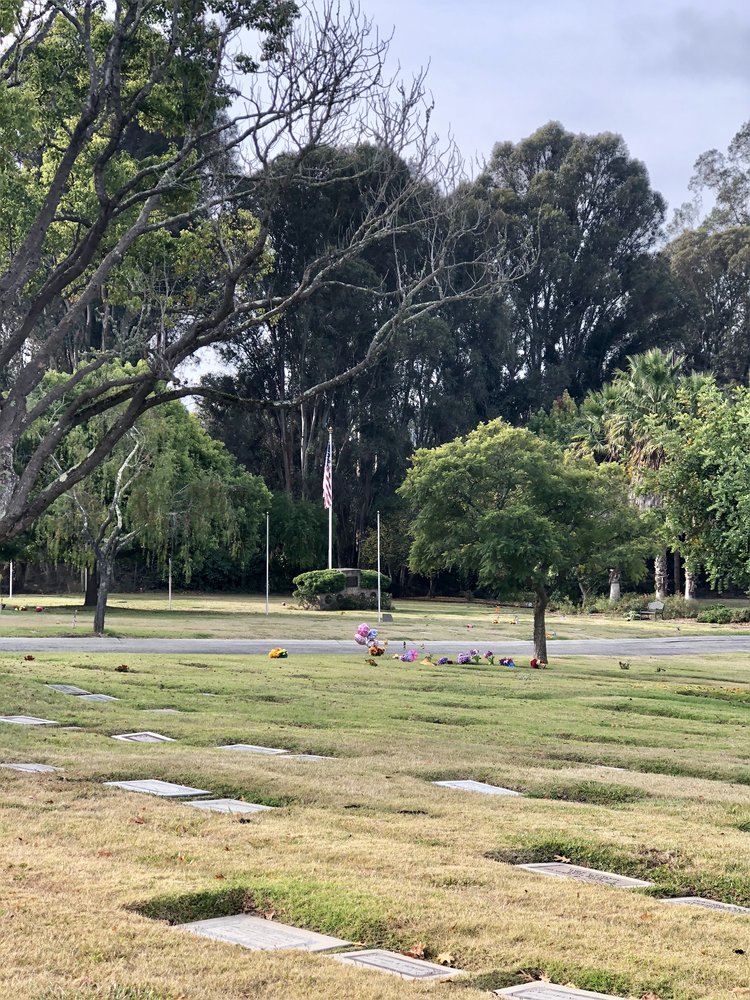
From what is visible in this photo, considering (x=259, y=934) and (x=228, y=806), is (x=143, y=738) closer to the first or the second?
(x=228, y=806)

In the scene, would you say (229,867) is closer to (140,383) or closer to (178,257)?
(140,383)

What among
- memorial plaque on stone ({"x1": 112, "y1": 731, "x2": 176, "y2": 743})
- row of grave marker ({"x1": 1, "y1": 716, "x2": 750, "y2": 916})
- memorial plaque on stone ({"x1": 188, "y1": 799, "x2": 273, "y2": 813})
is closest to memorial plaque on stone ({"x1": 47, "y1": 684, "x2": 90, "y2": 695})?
row of grave marker ({"x1": 1, "y1": 716, "x2": 750, "y2": 916})

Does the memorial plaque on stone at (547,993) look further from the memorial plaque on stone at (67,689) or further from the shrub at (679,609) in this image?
the shrub at (679,609)

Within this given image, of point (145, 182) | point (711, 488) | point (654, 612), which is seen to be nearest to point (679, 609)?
point (654, 612)

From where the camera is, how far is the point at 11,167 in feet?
54.3

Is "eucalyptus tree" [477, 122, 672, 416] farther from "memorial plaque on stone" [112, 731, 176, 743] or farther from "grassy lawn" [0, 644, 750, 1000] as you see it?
"memorial plaque on stone" [112, 731, 176, 743]

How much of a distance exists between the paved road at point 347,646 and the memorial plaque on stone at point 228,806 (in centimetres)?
1618

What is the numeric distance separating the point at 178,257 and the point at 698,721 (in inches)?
388

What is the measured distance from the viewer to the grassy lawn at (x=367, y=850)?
14.9 ft

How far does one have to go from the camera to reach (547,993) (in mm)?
4379

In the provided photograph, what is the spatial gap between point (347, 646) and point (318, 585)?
18.6 m

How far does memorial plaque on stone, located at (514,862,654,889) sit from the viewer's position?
20.6ft

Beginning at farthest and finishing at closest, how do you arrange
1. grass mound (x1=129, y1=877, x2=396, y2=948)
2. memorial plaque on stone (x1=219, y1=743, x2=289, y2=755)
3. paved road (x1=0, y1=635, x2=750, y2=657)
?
paved road (x1=0, y1=635, x2=750, y2=657), memorial plaque on stone (x1=219, y1=743, x2=289, y2=755), grass mound (x1=129, y1=877, x2=396, y2=948)

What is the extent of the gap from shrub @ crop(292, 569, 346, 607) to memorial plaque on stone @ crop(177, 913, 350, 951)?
4437cm
